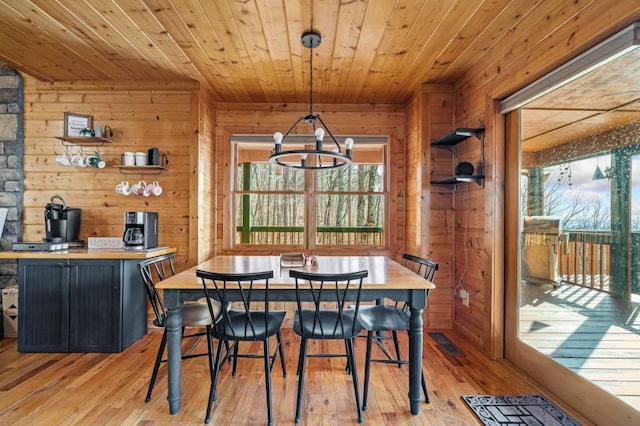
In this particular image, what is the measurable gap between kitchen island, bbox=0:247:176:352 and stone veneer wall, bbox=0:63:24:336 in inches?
33.4

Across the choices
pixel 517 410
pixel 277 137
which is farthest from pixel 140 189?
pixel 517 410

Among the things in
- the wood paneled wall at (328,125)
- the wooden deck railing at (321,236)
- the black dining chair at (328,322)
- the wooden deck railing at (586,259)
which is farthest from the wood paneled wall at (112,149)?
the wooden deck railing at (586,259)

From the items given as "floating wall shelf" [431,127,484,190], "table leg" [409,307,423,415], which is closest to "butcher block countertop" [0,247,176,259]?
"table leg" [409,307,423,415]

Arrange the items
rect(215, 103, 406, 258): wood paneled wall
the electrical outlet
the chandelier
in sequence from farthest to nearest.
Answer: rect(215, 103, 406, 258): wood paneled wall < the electrical outlet < the chandelier

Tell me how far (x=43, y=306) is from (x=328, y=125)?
343cm

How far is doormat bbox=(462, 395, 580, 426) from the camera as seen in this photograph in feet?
6.27

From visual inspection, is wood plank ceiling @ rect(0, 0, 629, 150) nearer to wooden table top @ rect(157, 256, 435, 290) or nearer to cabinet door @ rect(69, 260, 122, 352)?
wooden table top @ rect(157, 256, 435, 290)

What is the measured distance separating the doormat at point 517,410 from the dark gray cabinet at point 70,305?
2.94m

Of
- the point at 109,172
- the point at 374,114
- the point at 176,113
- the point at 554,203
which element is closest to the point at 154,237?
the point at 109,172

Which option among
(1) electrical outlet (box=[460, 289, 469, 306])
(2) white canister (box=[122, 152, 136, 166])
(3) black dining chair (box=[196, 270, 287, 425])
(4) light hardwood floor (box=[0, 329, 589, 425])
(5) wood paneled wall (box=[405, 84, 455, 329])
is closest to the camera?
(3) black dining chair (box=[196, 270, 287, 425])

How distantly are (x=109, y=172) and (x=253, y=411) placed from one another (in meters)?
2.93

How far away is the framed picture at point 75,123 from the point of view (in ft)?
11.0

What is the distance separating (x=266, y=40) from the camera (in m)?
2.67

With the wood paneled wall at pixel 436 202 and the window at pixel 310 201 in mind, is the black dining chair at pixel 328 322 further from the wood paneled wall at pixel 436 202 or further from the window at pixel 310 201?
the window at pixel 310 201
